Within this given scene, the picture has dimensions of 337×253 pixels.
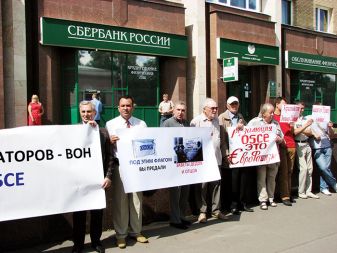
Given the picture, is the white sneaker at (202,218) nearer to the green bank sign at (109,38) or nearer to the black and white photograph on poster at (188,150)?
the black and white photograph on poster at (188,150)

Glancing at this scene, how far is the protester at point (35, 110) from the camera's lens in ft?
39.8

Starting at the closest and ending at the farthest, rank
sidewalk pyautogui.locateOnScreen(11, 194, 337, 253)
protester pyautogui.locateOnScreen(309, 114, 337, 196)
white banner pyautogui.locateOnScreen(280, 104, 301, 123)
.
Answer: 1. sidewalk pyautogui.locateOnScreen(11, 194, 337, 253)
2. white banner pyautogui.locateOnScreen(280, 104, 301, 123)
3. protester pyautogui.locateOnScreen(309, 114, 337, 196)

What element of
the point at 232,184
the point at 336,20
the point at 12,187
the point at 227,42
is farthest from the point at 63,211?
the point at 336,20

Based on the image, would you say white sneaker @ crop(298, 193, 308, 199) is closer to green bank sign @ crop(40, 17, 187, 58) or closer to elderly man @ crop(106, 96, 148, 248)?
elderly man @ crop(106, 96, 148, 248)

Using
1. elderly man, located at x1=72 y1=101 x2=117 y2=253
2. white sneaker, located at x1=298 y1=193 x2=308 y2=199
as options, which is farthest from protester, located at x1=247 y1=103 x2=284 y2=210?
elderly man, located at x1=72 y1=101 x2=117 y2=253

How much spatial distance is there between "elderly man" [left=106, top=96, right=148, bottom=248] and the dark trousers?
33cm

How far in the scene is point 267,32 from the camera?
739 inches

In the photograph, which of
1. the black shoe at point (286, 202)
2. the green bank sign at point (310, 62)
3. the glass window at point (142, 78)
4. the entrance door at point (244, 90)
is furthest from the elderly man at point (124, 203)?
the green bank sign at point (310, 62)

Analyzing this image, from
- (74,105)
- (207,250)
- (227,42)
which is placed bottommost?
(207,250)

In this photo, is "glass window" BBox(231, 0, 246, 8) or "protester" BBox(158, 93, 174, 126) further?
"glass window" BBox(231, 0, 246, 8)

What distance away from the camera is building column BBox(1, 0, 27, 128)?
39.8 ft

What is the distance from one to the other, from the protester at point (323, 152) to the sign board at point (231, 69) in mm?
6951

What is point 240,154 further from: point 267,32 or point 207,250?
point 267,32

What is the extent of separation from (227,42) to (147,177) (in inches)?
471
